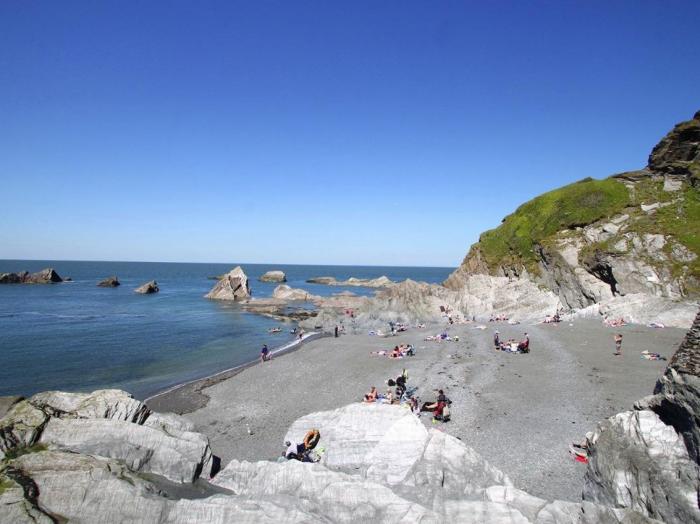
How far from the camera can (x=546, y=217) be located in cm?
5656

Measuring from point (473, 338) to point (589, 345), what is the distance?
966 cm

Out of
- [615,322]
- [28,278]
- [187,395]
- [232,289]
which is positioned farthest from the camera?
[28,278]

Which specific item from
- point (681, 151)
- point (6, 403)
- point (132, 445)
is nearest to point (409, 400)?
point (132, 445)

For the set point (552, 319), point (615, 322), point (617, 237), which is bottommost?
point (552, 319)

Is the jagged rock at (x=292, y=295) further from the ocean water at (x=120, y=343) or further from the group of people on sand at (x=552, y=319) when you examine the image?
the group of people on sand at (x=552, y=319)

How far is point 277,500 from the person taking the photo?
10797 mm

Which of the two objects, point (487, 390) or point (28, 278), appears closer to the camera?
point (487, 390)

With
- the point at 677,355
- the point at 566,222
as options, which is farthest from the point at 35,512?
the point at 566,222

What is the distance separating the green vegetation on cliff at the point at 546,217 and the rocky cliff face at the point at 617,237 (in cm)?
11

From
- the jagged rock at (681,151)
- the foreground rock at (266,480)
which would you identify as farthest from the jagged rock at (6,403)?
the jagged rock at (681,151)

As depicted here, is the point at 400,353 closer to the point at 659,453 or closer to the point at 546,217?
the point at 659,453

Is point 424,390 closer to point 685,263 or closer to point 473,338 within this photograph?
point 473,338

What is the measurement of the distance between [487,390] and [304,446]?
1287 cm

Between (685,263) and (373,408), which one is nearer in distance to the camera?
(373,408)
